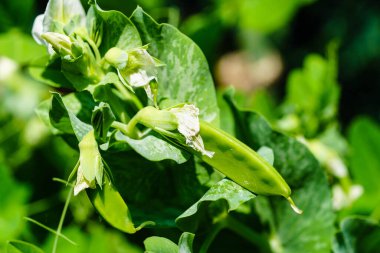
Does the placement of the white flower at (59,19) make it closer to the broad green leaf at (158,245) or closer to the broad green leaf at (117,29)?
the broad green leaf at (117,29)

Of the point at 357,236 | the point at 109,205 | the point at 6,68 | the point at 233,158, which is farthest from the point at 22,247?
the point at 6,68

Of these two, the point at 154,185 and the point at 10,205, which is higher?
the point at 154,185

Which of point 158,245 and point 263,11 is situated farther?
point 263,11

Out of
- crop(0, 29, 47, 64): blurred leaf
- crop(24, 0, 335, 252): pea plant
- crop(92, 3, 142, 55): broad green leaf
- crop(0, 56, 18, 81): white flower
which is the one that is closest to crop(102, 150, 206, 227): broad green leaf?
crop(24, 0, 335, 252): pea plant

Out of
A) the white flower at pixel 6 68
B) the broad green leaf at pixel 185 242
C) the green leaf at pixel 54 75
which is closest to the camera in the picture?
the broad green leaf at pixel 185 242

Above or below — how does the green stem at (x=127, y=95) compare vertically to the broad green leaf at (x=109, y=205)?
above

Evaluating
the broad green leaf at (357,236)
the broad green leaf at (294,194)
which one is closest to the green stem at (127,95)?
the broad green leaf at (294,194)

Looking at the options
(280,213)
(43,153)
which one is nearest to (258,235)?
(280,213)

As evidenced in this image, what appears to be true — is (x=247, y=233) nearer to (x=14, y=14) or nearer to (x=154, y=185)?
(x=154, y=185)

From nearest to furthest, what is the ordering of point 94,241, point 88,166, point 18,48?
point 88,166
point 94,241
point 18,48
